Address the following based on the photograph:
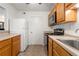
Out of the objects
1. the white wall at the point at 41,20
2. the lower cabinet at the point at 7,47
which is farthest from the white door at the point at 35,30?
the lower cabinet at the point at 7,47

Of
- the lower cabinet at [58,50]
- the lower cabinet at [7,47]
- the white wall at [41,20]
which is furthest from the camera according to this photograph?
the white wall at [41,20]

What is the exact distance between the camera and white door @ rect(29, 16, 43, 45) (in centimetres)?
834

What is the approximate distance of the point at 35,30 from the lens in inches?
331

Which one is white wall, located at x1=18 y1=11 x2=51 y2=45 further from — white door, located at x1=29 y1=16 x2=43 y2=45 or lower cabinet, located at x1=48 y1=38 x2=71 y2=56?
lower cabinet, located at x1=48 y1=38 x2=71 y2=56

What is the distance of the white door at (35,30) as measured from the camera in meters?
8.34

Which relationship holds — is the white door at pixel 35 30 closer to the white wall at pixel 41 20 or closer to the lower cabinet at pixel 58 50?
the white wall at pixel 41 20

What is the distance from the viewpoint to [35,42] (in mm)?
8336

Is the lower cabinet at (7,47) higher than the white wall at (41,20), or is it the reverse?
the white wall at (41,20)

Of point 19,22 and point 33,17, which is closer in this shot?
point 19,22

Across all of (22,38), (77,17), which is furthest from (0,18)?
(77,17)

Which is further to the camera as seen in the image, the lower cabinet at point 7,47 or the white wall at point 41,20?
the white wall at point 41,20

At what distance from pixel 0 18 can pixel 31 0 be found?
4110mm

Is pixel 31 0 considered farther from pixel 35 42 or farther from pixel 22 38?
pixel 35 42

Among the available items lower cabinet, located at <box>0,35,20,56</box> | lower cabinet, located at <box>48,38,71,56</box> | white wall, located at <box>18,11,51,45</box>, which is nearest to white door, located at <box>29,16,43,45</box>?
white wall, located at <box>18,11,51,45</box>
